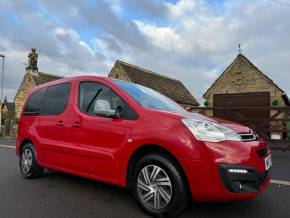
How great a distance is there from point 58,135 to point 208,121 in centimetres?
258

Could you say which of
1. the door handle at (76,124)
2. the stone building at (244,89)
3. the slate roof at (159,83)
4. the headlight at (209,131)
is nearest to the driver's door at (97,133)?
the door handle at (76,124)

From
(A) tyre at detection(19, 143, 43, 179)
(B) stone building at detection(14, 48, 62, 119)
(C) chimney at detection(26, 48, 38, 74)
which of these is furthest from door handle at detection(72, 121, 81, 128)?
(C) chimney at detection(26, 48, 38, 74)

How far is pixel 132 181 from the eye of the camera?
432cm

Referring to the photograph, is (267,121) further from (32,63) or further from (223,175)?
(32,63)

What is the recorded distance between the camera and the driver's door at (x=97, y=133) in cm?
447

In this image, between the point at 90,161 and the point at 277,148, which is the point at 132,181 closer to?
the point at 90,161

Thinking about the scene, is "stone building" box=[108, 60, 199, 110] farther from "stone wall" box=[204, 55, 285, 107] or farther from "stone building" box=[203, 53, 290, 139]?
"stone wall" box=[204, 55, 285, 107]

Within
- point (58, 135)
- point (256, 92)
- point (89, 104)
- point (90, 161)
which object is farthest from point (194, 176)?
point (256, 92)

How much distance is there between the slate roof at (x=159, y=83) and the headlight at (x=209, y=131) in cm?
1993

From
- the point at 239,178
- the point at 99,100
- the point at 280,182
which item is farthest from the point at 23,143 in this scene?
the point at 280,182

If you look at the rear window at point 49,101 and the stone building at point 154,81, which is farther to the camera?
the stone building at point 154,81

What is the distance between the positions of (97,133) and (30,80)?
30579mm

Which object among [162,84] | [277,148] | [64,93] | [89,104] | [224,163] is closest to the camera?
[224,163]

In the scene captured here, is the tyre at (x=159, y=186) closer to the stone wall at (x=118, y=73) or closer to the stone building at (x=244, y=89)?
the stone building at (x=244, y=89)
